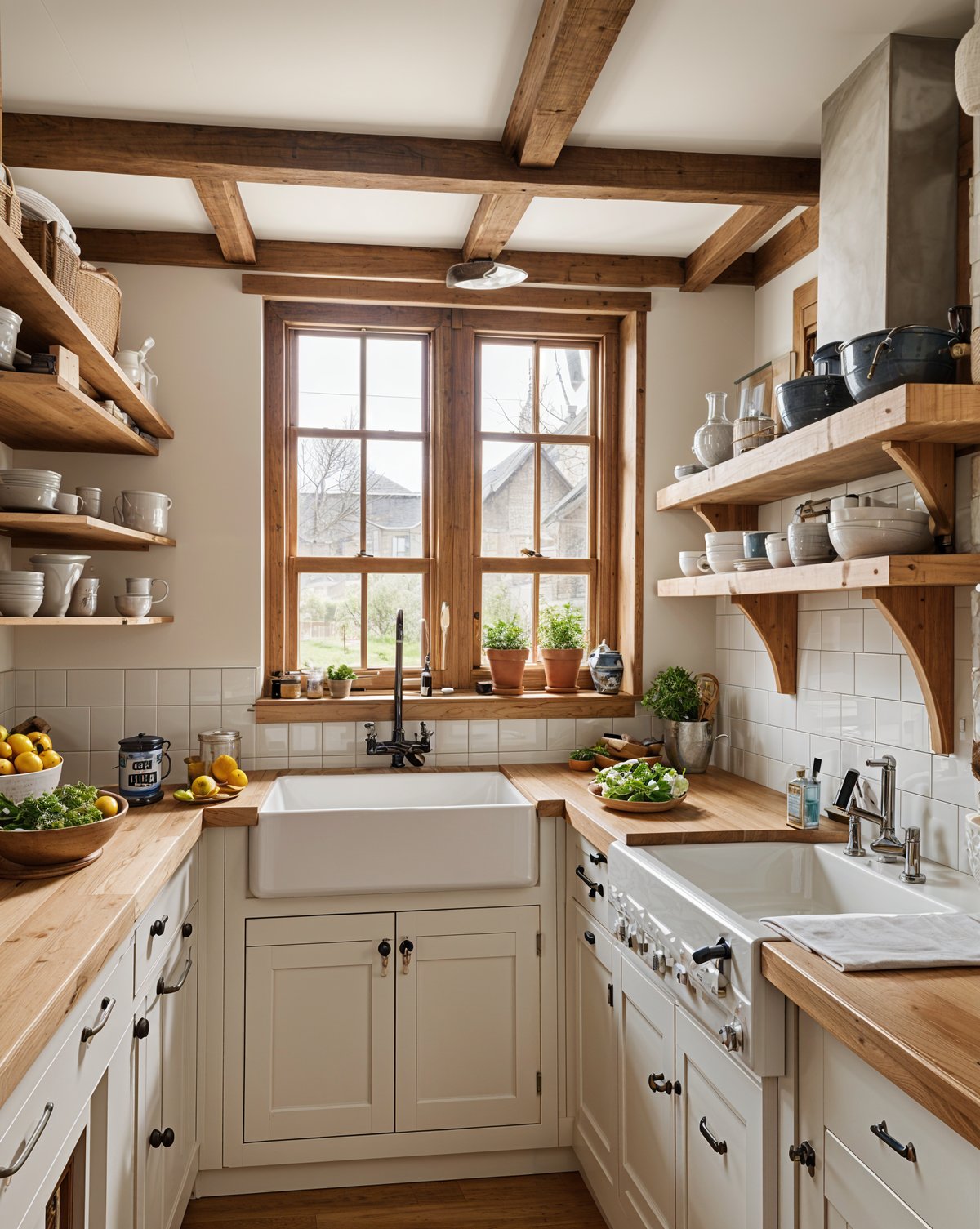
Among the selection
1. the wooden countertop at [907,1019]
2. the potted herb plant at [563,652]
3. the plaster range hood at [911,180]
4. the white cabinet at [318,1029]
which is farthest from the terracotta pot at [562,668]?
the wooden countertop at [907,1019]

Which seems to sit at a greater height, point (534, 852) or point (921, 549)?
point (921, 549)

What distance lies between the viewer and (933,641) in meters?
2.03

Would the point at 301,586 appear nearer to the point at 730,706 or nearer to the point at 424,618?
the point at 424,618

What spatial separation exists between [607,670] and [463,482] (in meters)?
0.88

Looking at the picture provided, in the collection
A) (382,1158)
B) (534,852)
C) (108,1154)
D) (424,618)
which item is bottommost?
(382,1158)

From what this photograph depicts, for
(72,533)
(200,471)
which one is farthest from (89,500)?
(200,471)

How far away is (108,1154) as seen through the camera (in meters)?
1.69

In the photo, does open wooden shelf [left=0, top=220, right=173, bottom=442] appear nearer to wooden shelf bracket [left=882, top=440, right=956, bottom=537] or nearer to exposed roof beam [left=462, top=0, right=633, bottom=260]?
exposed roof beam [left=462, top=0, right=633, bottom=260]

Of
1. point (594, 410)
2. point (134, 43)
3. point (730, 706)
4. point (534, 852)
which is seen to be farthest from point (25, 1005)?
point (594, 410)

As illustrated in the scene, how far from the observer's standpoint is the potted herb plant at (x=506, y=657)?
10.9 feet

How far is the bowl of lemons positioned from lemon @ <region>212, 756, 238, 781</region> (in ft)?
1.78

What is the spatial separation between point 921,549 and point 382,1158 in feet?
7.17

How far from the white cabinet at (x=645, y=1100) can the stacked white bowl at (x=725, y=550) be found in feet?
3.68

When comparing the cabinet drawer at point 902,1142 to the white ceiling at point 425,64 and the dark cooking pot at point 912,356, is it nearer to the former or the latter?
the dark cooking pot at point 912,356
